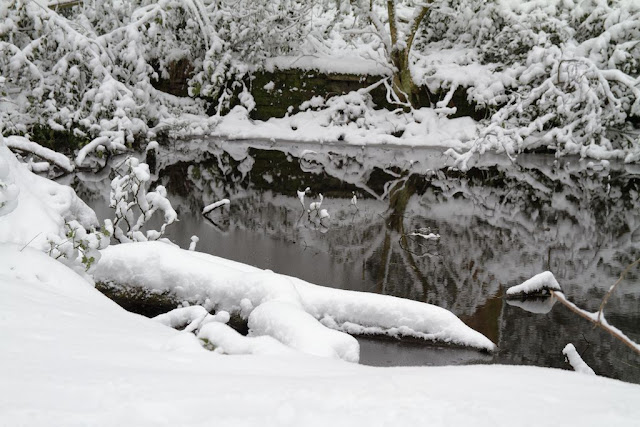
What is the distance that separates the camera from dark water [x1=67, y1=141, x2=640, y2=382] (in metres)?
5.86

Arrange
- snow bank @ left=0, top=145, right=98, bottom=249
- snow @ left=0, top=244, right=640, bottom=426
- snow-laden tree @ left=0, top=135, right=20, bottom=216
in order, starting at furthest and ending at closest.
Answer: snow bank @ left=0, top=145, right=98, bottom=249, snow-laden tree @ left=0, top=135, right=20, bottom=216, snow @ left=0, top=244, right=640, bottom=426

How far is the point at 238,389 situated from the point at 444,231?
7243mm

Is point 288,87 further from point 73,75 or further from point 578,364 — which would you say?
point 578,364

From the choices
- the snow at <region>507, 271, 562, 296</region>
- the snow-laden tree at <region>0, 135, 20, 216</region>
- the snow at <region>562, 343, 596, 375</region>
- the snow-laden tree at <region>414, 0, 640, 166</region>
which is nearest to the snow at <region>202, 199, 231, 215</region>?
the snow at <region>507, 271, 562, 296</region>

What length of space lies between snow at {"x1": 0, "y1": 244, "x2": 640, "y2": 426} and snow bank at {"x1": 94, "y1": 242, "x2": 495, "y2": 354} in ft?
8.46

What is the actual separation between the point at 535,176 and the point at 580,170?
139cm

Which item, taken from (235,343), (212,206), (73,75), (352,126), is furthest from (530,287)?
(352,126)

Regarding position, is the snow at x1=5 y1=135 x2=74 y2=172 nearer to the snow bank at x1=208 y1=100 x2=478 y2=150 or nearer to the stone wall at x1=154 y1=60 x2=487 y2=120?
the snow bank at x1=208 y1=100 x2=478 y2=150

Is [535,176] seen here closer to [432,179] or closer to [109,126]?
[432,179]

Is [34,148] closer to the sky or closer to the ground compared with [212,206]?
closer to the sky

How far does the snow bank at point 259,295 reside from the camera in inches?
215

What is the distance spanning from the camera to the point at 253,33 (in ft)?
57.4

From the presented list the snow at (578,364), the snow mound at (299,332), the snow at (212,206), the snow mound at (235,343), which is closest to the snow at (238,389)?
the snow mound at (235,343)

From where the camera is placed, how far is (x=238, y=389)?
79.0 inches
